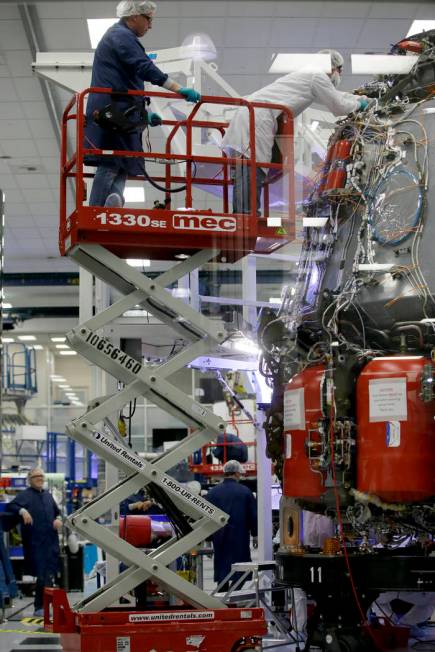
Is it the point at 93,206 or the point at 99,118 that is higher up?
the point at 99,118

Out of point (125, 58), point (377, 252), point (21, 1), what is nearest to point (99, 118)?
point (125, 58)

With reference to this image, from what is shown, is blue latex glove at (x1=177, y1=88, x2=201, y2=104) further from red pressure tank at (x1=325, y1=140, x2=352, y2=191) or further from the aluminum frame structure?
red pressure tank at (x1=325, y1=140, x2=352, y2=191)

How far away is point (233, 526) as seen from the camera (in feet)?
35.7

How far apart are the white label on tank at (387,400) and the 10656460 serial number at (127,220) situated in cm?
198

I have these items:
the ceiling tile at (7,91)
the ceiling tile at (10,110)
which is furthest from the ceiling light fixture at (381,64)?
the ceiling tile at (10,110)

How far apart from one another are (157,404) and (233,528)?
13.2ft

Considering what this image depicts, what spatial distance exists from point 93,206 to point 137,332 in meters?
2.02

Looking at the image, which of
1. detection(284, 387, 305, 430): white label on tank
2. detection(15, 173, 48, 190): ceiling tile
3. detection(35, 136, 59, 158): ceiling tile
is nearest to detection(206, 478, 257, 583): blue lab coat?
detection(284, 387, 305, 430): white label on tank

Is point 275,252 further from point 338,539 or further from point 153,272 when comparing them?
point 338,539

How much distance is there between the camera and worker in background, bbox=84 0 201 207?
24.3ft

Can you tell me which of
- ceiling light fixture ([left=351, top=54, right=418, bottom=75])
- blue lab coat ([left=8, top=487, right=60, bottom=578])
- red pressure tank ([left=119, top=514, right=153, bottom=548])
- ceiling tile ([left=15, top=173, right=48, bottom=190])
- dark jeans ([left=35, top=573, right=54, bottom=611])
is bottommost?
dark jeans ([left=35, top=573, right=54, bottom=611])

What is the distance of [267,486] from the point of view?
33.2 ft

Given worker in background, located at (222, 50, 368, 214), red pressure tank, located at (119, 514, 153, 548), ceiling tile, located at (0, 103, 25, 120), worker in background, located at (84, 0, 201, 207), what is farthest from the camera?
ceiling tile, located at (0, 103, 25, 120)

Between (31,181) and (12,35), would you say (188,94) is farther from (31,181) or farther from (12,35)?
(31,181)
